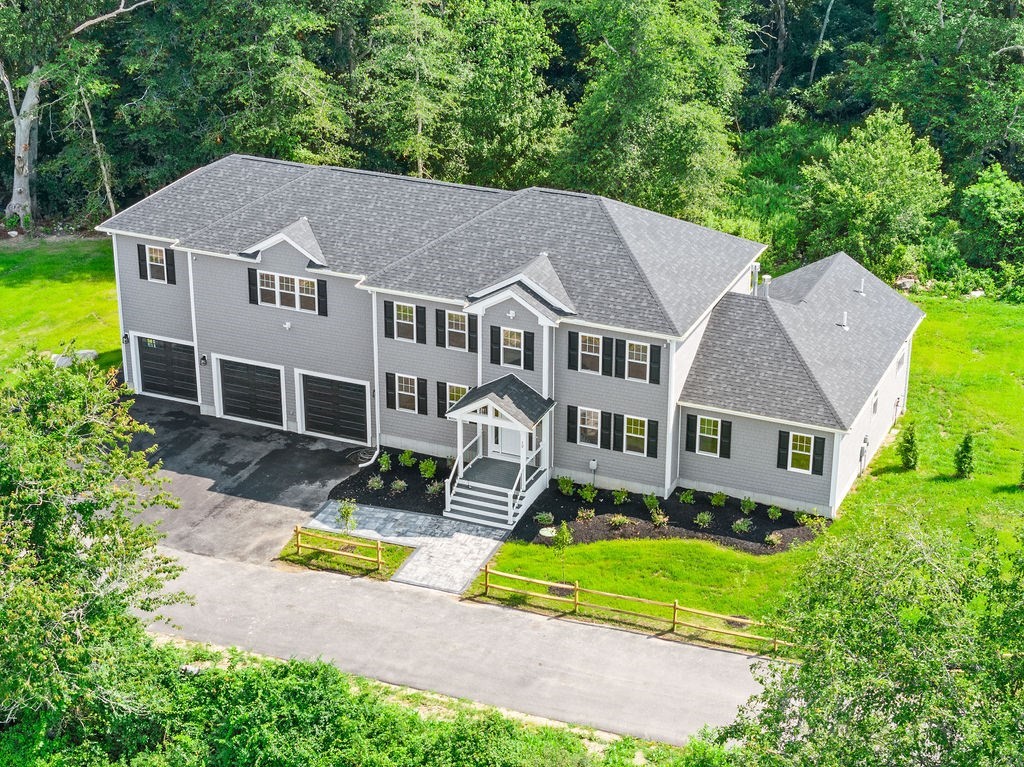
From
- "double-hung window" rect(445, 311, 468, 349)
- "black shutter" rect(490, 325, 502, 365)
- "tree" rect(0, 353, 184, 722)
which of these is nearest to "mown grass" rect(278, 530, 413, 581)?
"black shutter" rect(490, 325, 502, 365)

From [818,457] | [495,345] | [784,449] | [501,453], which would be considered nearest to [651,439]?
[784,449]

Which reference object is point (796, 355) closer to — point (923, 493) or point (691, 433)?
Answer: point (691, 433)

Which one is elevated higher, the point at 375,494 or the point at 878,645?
the point at 878,645

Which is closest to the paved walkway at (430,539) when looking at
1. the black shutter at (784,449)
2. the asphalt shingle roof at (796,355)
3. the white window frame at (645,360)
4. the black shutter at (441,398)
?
the black shutter at (441,398)

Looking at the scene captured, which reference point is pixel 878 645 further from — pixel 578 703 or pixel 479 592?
pixel 479 592

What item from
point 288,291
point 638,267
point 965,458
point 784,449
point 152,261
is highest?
point 638,267

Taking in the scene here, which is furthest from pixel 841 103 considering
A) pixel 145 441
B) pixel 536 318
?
pixel 145 441

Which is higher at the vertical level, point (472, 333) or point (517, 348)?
point (472, 333)
